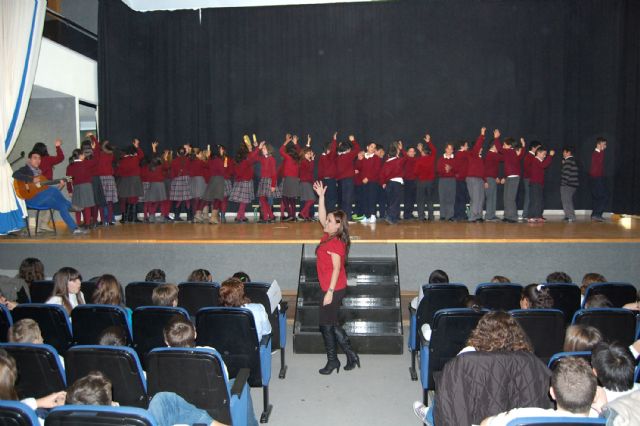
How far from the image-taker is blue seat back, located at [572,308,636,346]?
12.5ft

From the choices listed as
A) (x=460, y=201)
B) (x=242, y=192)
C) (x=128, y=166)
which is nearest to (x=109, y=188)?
(x=128, y=166)

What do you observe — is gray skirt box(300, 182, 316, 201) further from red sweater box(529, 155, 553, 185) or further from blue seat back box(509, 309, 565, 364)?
blue seat back box(509, 309, 565, 364)

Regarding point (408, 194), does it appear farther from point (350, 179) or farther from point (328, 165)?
point (328, 165)

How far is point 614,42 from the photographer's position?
12.7m

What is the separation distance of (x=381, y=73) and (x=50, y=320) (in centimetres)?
1103

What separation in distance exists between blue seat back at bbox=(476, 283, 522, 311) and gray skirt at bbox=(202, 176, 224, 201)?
684 centimetres

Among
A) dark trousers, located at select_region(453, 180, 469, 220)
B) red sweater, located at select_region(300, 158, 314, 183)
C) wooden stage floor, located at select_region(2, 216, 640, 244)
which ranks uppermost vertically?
red sweater, located at select_region(300, 158, 314, 183)

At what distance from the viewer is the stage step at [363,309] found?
5762mm

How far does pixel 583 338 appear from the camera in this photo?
10.5 ft

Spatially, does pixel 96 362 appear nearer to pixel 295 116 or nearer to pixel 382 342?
pixel 382 342

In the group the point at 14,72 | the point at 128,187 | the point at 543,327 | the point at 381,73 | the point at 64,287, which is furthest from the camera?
the point at 381,73

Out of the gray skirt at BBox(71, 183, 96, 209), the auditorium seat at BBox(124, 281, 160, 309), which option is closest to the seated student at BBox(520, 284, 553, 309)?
the auditorium seat at BBox(124, 281, 160, 309)

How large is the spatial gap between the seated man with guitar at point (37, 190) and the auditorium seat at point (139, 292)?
4.09 metres

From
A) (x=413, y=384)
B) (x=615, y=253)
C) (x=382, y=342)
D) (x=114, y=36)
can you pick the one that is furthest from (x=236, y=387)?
(x=114, y=36)
